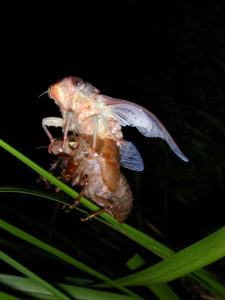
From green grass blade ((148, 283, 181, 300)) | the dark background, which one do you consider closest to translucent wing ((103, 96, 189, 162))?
green grass blade ((148, 283, 181, 300))

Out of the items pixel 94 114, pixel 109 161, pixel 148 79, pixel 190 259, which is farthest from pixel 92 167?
pixel 148 79

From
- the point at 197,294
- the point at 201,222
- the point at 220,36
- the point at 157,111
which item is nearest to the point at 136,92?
the point at 157,111

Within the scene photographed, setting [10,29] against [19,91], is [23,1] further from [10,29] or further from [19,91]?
[19,91]

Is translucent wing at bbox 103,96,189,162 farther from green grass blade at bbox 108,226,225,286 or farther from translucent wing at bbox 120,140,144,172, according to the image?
green grass blade at bbox 108,226,225,286

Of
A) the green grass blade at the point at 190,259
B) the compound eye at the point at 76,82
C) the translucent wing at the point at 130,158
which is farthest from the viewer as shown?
the translucent wing at the point at 130,158

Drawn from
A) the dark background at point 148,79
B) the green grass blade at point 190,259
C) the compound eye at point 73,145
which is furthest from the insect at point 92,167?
the dark background at point 148,79

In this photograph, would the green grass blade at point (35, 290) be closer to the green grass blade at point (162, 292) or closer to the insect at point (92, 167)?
the green grass blade at point (162, 292)
